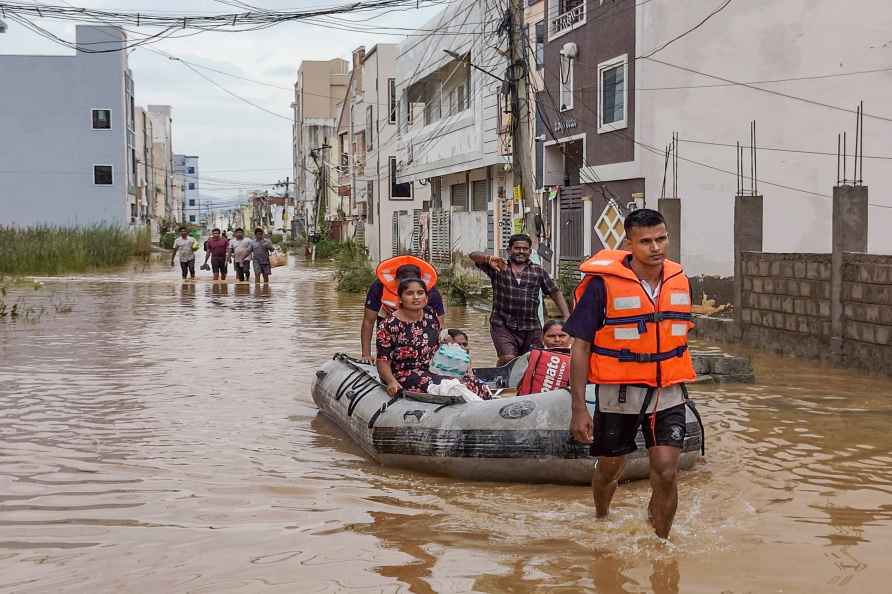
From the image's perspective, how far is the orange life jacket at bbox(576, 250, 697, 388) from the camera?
5.80m

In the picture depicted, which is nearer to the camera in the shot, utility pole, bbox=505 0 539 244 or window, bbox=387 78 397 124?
utility pole, bbox=505 0 539 244

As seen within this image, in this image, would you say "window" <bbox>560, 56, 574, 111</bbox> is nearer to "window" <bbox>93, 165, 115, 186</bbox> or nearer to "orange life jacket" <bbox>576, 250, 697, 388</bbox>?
"orange life jacket" <bbox>576, 250, 697, 388</bbox>

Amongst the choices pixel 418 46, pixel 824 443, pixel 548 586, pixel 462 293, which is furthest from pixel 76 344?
pixel 418 46

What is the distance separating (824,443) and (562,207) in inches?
696

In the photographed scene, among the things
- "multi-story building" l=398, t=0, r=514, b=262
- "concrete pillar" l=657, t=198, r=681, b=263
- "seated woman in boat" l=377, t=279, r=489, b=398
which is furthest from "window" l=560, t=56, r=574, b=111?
"seated woman in boat" l=377, t=279, r=489, b=398

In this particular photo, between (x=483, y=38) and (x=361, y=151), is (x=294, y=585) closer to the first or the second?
(x=483, y=38)

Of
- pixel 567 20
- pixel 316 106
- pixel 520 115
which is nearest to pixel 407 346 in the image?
pixel 520 115

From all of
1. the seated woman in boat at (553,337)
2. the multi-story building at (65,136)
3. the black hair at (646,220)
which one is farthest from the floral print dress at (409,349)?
the multi-story building at (65,136)

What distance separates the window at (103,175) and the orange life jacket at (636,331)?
58646 mm

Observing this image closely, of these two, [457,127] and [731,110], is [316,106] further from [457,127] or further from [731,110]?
[731,110]

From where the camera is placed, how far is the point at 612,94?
76.9 feet

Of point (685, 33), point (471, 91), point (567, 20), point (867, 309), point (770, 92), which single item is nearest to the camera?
point (867, 309)

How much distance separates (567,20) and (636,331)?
20.5m

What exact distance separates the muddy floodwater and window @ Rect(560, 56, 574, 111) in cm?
1343
